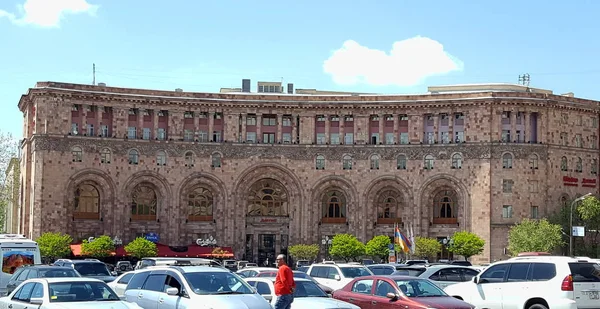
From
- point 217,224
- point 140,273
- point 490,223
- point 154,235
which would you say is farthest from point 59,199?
point 140,273

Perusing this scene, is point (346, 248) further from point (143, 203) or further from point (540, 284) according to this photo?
point (540, 284)

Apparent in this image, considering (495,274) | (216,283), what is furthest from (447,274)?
(216,283)

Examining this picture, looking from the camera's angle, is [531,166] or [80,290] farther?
[531,166]

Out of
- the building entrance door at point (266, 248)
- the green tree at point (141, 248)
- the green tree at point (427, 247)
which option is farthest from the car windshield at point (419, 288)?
the building entrance door at point (266, 248)

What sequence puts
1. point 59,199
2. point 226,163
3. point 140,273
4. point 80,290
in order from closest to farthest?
point 80,290
point 140,273
point 59,199
point 226,163

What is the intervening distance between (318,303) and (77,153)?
5886 cm

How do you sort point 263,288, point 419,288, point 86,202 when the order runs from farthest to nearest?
point 86,202 < point 263,288 < point 419,288

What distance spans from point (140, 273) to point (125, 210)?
55.4 m

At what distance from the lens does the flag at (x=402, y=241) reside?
2941 inches

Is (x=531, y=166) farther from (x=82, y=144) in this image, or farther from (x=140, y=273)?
(x=140, y=273)

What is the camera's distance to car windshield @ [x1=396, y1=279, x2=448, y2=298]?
24312 millimetres

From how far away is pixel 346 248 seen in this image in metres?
76.0

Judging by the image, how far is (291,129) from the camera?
82.8 metres

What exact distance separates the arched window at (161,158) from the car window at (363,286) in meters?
55.3
